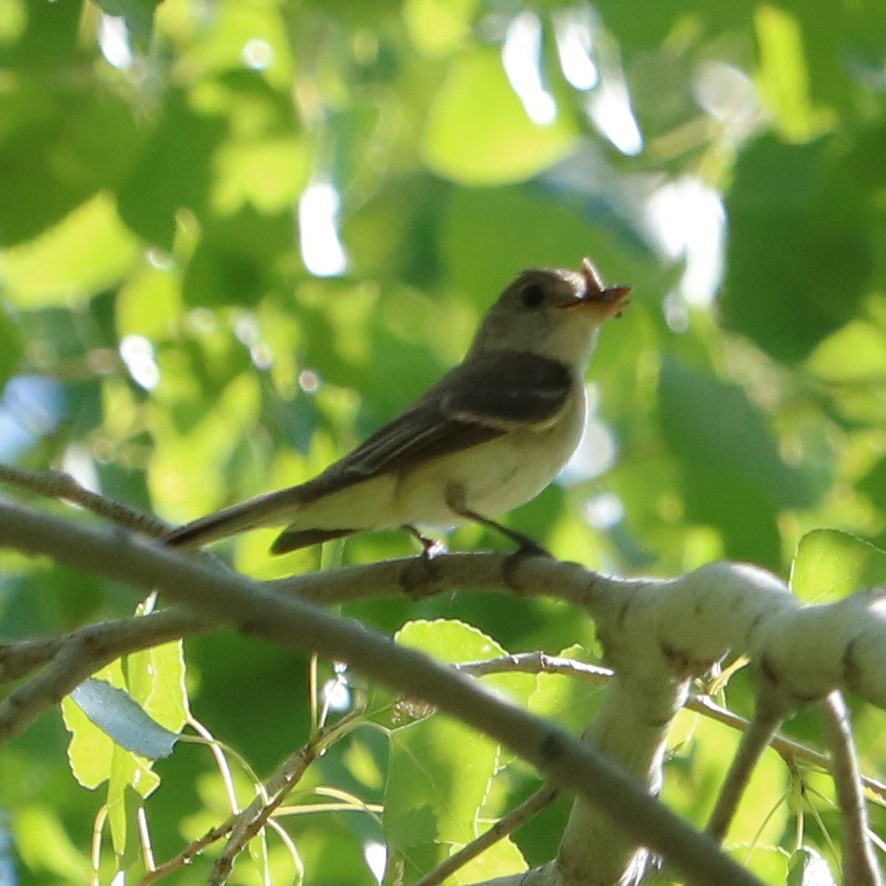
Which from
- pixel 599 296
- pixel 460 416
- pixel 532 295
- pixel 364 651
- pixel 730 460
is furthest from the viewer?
pixel 532 295

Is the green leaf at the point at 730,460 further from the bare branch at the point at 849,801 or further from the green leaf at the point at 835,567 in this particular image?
the bare branch at the point at 849,801

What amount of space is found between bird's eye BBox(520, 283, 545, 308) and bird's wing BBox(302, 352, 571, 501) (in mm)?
265

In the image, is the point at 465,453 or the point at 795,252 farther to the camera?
the point at 795,252

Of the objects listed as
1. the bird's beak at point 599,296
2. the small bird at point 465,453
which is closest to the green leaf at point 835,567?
the small bird at point 465,453

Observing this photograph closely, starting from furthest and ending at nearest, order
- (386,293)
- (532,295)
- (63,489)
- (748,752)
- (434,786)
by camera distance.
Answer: (386,293) → (532,295) → (63,489) → (434,786) → (748,752)

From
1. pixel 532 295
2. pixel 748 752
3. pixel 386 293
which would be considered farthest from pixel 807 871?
pixel 386 293

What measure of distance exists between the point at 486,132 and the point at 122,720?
2868 millimetres

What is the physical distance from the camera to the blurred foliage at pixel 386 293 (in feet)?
11.3

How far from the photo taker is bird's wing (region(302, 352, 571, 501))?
3.41m

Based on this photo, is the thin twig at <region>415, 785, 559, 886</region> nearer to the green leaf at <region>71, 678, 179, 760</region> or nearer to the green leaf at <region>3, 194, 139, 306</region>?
the green leaf at <region>71, 678, 179, 760</region>

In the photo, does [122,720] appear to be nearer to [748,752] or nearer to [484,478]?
[748,752]

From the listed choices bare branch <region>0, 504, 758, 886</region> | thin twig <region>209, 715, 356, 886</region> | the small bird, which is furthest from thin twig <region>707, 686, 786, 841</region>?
the small bird

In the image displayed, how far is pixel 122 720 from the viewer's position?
6.73 ft

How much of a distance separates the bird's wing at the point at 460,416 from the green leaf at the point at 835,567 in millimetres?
Answer: 1458
